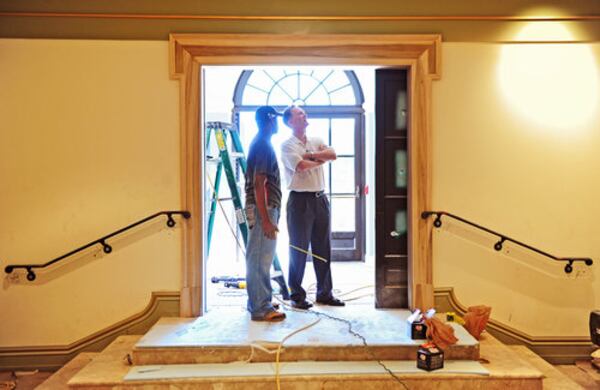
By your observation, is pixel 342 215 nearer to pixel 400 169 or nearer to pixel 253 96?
pixel 253 96

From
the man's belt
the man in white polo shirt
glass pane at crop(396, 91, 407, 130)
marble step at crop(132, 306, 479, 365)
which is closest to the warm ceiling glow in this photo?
glass pane at crop(396, 91, 407, 130)

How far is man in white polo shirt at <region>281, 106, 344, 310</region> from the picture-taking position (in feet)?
10.7

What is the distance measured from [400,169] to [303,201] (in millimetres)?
780

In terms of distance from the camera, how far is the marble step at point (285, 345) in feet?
8.64

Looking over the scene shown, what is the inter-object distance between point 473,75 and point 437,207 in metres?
1.00

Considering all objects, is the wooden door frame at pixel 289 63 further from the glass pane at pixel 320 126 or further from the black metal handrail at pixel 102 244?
the glass pane at pixel 320 126

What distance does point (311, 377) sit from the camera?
2451 millimetres

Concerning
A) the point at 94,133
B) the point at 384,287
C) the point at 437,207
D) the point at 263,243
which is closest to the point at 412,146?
the point at 437,207

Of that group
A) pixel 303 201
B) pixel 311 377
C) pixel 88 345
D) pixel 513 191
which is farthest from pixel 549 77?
pixel 88 345

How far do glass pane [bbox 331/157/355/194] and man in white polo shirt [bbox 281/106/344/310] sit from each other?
1811 mm

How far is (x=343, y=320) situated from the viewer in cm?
305

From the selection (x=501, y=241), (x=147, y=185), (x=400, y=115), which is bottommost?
(x=501, y=241)

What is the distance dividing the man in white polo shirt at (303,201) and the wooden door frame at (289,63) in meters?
0.47

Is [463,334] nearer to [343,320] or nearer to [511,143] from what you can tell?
[343,320]
